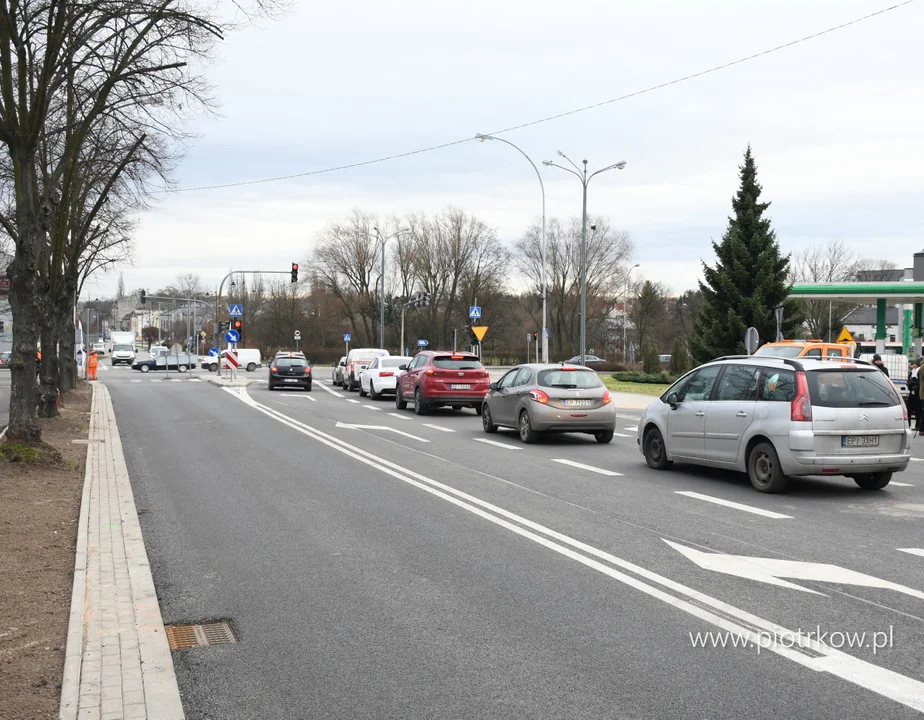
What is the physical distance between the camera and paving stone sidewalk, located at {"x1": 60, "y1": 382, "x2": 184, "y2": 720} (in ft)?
14.2

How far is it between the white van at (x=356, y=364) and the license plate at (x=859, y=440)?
27.5 metres

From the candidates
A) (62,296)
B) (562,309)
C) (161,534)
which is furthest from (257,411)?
(562,309)

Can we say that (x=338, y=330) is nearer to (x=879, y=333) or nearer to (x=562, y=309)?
(x=562, y=309)

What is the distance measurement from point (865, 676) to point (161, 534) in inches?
240

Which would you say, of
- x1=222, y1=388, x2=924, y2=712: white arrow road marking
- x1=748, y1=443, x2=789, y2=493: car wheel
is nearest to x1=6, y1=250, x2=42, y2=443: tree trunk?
x1=222, y1=388, x2=924, y2=712: white arrow road marking

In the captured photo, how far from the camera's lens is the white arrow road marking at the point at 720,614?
4.58m

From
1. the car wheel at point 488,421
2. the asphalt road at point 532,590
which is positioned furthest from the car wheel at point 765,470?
the car wheel at point 488,421

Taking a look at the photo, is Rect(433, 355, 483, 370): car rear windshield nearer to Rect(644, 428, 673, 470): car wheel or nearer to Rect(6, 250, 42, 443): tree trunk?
Rect(644, 428, 673, 470): car wheel

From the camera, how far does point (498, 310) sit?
85.1 meters

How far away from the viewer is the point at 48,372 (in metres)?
21.1

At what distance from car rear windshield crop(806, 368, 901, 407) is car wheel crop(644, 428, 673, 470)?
2839 mm

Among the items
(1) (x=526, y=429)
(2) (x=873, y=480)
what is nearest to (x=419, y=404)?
(1) (x=526, y=429)

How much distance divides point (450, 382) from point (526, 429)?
7.62 meters

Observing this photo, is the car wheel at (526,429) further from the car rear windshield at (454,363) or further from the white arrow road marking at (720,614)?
the car rear windshield at (454,363)
